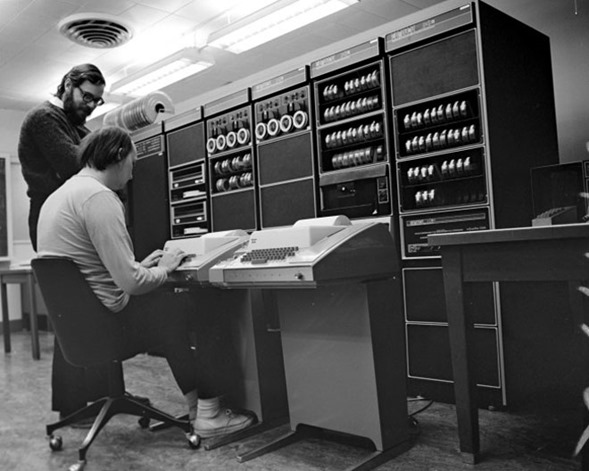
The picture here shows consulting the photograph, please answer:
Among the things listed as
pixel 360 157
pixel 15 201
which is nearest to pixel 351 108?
pixel 360 157

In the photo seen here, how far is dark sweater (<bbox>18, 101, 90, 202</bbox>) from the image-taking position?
2.47m

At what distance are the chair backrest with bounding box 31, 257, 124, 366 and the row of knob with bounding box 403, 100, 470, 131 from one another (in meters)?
1.95

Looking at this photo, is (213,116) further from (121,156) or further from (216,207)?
(121,156)

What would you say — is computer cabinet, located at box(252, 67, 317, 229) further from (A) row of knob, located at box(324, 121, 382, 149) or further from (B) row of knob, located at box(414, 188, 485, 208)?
(B) row of knob, located at box(414, 188, 485, 208)

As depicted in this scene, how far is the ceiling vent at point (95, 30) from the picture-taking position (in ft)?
14.1

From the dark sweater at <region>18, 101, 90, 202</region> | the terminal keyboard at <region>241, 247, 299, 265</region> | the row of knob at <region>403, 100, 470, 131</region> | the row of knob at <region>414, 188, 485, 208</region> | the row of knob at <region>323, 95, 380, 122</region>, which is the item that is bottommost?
the terminal keyboard at <region>241, 247, 299, 265</region>

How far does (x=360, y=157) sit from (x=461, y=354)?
1.67 m

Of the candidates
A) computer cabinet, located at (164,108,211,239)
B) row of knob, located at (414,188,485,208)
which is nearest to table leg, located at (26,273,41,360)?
computer cabinet, located at (164,108,211,239)

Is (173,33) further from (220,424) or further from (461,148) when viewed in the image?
(220,424)

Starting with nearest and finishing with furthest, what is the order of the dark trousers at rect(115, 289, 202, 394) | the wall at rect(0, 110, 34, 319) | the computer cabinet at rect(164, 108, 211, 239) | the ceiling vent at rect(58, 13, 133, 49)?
the dark trousers at rect(115, 289, 202, 394) < the ceiling vent at rect(58, 13, 133, 49) < the computer cabinet at rect(164, 108, 211, 239) < the wall at rect(0, 110, 34, 319)

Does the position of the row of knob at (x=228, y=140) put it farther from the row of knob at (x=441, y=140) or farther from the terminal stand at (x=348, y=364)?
the terminal stand at (x=348, y=364)

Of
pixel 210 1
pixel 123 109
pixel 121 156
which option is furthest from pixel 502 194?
pixel 123 109

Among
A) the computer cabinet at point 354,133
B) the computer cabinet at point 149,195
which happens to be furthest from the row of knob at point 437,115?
the computer cabinet at point 149,195

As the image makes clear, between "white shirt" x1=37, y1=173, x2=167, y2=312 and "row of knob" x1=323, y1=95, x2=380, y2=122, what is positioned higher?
"row of knob" x1=323, y1=95, x2=380, y2=122
